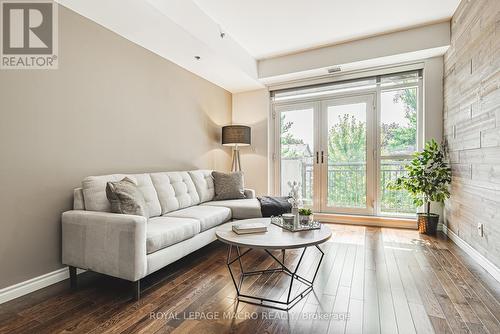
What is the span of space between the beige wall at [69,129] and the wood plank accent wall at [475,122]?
3518 mm

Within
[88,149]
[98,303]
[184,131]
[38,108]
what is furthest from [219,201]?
[38,108]

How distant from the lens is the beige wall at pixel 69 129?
1986 mm

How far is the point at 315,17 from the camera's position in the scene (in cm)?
328

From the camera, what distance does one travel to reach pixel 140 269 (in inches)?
73.6

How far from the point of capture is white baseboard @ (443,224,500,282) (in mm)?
2238

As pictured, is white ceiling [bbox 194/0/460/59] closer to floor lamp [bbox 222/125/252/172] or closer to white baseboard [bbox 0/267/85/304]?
floor lamp [bbox 222/125/252/172]

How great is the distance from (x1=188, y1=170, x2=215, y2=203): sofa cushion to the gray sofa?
460mm

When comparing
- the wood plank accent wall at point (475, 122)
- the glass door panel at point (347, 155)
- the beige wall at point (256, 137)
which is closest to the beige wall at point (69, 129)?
the beige wall at point (256, 137)

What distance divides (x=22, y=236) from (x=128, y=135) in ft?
4.48

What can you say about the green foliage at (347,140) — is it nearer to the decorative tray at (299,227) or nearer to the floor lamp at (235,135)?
the floor lamp at (235,135)

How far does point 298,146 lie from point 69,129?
3576 millimetres

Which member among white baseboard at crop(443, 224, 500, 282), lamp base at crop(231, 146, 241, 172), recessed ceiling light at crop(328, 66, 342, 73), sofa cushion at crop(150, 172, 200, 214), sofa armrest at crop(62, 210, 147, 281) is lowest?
white baseboard at crop(443, 224, 500, 282)

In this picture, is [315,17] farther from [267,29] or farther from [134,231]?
[134,231]

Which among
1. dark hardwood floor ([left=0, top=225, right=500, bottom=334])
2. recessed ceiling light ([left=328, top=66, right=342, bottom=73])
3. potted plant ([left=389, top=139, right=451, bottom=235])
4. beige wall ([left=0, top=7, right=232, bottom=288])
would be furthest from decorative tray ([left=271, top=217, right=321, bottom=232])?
recessed ceiling light ([left=328, top=66, right=342, bottom=73])
